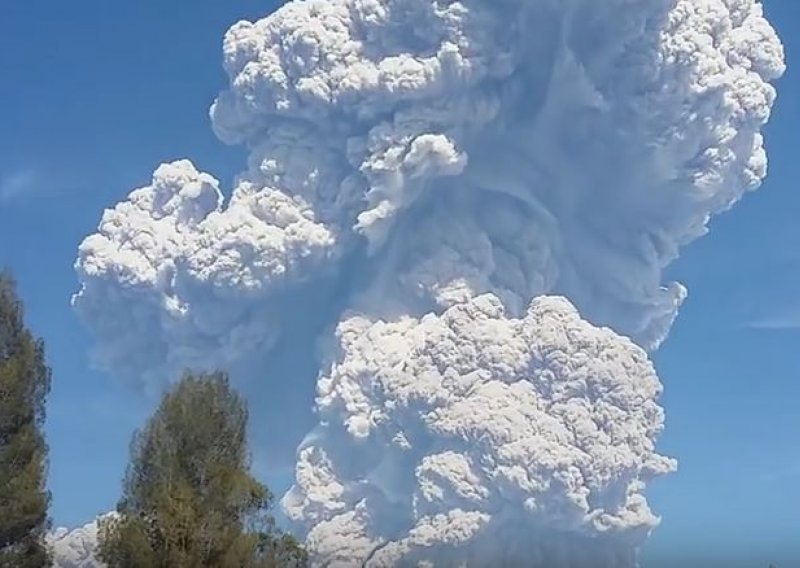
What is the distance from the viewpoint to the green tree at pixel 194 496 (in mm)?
20719

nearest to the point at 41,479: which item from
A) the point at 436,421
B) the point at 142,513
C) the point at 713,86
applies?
the point at 142,513

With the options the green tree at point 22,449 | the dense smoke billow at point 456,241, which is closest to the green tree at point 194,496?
the green tree at point 22,449

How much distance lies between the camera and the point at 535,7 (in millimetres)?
52156

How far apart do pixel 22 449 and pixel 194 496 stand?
301 centimetres

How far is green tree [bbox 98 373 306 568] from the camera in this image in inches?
816

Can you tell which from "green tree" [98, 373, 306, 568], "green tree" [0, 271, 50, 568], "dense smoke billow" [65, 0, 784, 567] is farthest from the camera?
"dense smoke billow" [65, 0, 784, 567]

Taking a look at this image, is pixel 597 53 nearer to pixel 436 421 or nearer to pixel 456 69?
pixel 456 69

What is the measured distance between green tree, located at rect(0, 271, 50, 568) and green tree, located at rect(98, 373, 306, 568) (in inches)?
54.7

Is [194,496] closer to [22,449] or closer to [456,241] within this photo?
[22,449]

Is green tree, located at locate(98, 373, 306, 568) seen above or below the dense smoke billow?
below

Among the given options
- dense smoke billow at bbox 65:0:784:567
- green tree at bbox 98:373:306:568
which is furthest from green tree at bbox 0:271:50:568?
dense smoke billow at bbox 65:0:784:567

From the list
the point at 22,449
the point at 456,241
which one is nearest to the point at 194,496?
the point at 22,449

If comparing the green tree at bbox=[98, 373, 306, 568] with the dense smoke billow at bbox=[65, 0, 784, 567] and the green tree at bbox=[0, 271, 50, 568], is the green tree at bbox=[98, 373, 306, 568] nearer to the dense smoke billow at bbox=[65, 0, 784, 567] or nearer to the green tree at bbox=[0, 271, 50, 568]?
the green tree at bbox=[0, 271, 50, 568]

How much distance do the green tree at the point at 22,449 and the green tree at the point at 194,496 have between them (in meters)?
1.39
